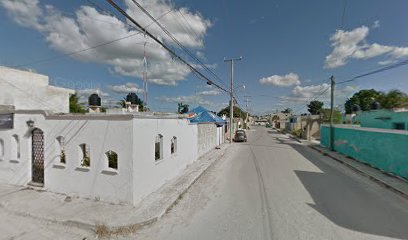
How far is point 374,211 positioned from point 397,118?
43.5 feet

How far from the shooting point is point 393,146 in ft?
28.1

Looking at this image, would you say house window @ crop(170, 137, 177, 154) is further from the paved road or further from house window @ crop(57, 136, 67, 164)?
house window @ crop(57, 136, 67, 164)

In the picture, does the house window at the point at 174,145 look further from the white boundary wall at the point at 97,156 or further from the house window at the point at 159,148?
the house window at the point at 159,148

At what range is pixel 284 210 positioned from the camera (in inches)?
202

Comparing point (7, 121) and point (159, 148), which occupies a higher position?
point (7, 121)

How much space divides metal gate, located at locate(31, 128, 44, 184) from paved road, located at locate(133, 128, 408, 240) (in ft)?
16.9

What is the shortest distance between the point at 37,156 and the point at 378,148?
14.9 meters

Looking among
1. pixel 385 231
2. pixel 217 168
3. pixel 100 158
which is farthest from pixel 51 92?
pixel 385 231

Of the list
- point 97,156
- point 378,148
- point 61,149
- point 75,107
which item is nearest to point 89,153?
point 97,156

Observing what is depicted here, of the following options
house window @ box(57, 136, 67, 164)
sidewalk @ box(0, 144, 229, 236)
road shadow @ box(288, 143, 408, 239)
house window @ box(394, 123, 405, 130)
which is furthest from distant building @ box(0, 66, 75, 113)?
house window @ box(394, 123, 405, 130)

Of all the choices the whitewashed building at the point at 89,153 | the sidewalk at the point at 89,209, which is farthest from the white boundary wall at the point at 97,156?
the sidewalk at the point at 89,209

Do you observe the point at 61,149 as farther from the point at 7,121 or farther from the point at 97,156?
the point at 7,121

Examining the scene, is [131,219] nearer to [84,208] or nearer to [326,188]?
[84,208]

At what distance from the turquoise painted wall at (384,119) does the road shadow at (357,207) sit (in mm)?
9828
